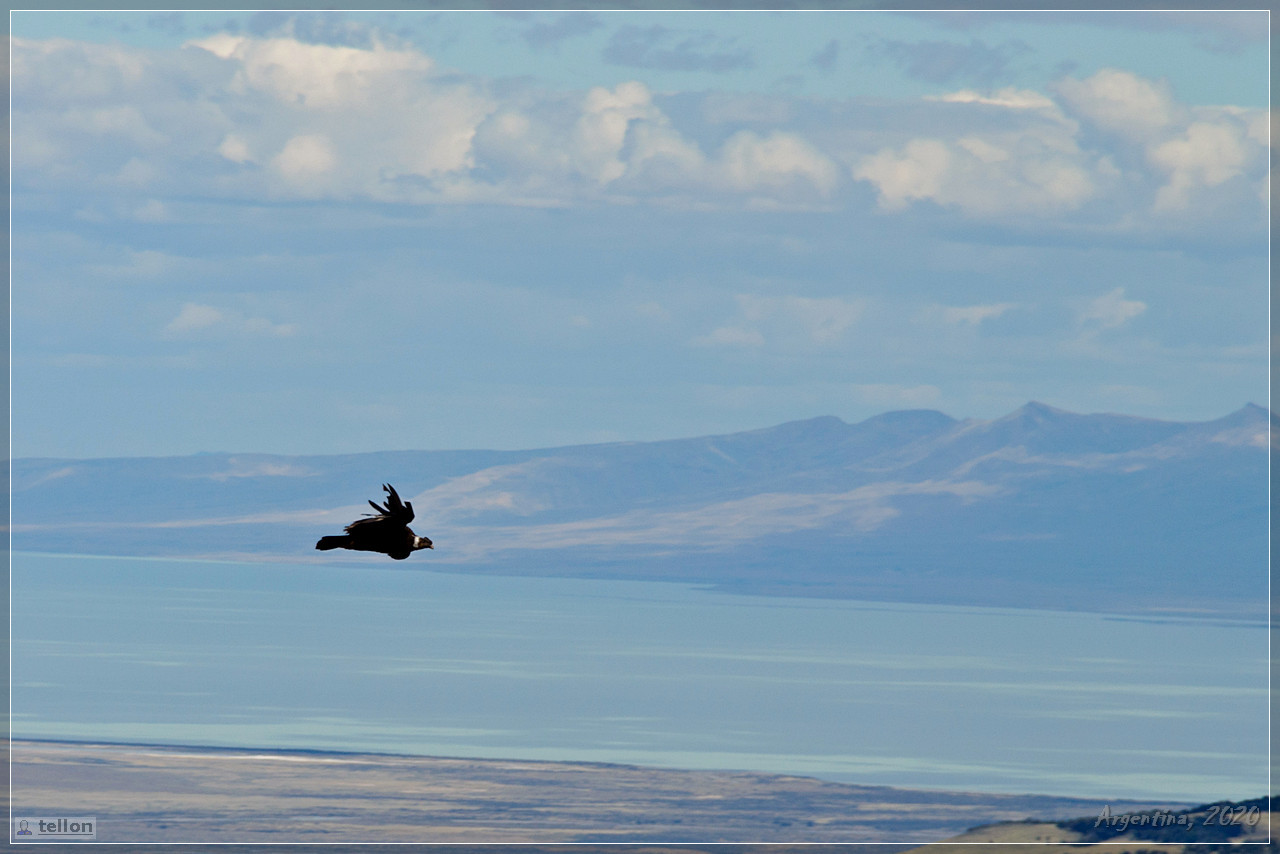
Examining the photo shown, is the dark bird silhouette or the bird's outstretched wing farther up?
the bird's outstretched wing

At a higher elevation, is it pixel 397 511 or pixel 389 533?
pixel 397 511

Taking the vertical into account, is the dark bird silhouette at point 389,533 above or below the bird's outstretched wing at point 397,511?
below
